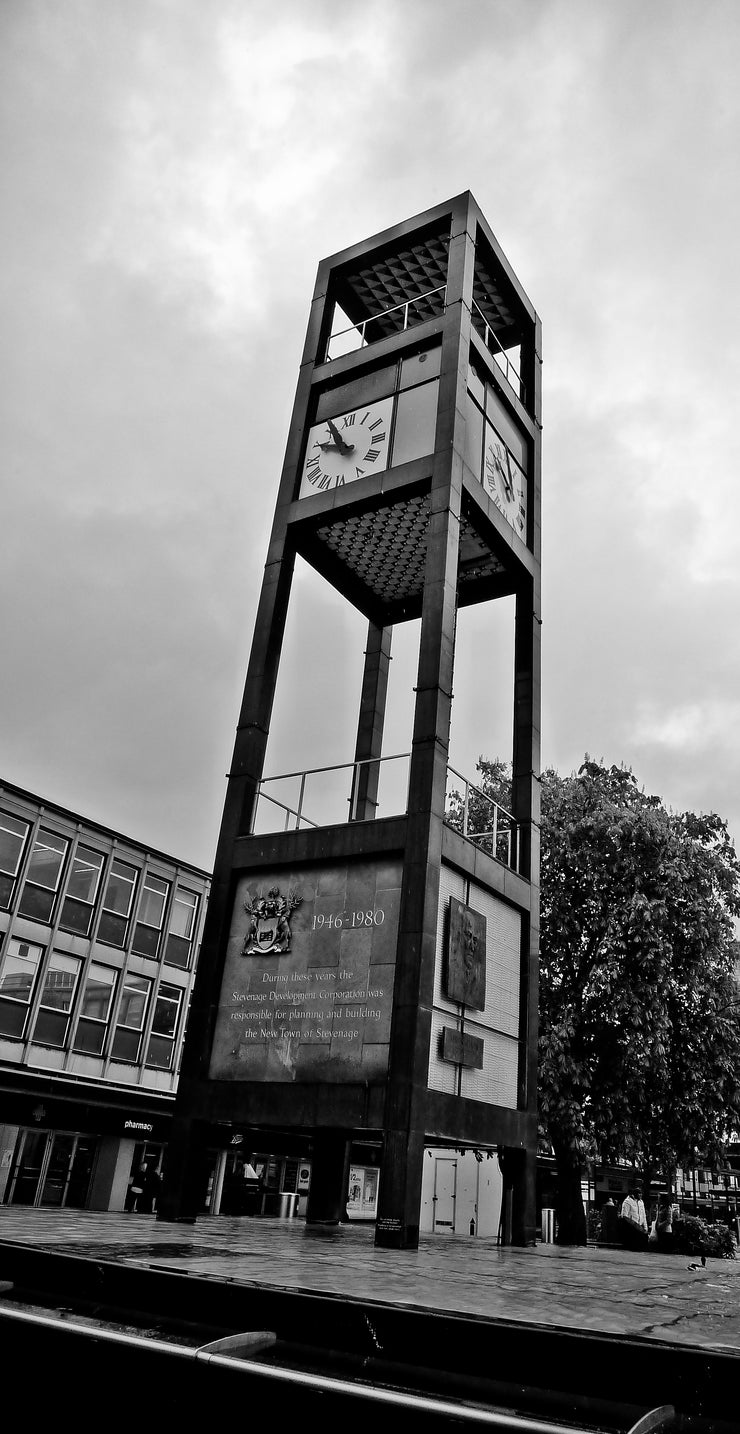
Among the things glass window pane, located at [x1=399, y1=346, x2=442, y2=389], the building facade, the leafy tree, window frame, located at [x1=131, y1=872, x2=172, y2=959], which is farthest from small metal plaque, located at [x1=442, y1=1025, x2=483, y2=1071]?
window frame, located at [x1=131, y1=872, x2=172, y2=959]

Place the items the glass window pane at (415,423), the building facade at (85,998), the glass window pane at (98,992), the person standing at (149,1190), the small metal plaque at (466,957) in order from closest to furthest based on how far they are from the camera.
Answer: the small metal plaque at (466,957) < the glass window pane at (415,423) < the building facade at (85,998) < the person standing at (149,1190) < the glass window pane at (98,992)

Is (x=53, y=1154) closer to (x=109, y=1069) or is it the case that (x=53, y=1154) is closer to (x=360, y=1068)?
(x=109, y=1069)

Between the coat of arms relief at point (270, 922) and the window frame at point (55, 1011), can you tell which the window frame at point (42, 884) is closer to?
the window frame at point (55, 1011)

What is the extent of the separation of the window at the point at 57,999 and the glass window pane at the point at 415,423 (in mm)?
24882

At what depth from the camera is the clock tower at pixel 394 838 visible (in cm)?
1562

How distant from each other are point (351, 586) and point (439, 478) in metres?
5.40

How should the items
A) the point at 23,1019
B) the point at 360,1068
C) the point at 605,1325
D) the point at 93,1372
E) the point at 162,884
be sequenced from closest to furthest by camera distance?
the point at 93,1372 → the point at 605,1325 → the point at 360,1068 → the point at 23,1019 → the point at 162,884

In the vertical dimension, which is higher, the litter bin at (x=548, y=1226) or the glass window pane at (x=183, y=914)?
the glass window pane at (x=183, y=914)

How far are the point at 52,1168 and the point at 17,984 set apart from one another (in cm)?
643

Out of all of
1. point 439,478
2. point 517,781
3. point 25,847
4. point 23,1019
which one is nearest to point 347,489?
point 439,478

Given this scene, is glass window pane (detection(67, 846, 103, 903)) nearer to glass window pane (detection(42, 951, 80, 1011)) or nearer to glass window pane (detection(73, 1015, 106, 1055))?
glass window pane (detection(42, 951, 80, 1011))

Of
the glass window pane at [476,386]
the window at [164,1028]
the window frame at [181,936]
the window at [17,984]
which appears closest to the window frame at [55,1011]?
the window at [17,984]

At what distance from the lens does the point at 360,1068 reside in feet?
50.2

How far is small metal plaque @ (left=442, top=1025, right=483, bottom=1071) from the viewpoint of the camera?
15828 millimetres
